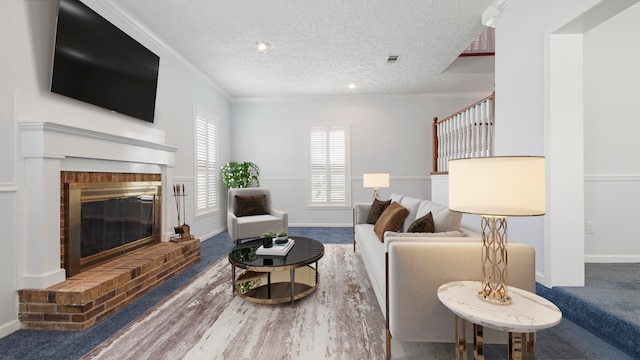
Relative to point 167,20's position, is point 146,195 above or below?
below

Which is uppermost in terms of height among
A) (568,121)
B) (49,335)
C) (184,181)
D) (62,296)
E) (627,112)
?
(627,112)

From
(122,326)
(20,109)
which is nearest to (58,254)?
(122,326)

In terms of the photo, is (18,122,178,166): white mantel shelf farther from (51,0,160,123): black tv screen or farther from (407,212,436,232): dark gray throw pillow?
(407,212,436,232): dark gray throw pillow

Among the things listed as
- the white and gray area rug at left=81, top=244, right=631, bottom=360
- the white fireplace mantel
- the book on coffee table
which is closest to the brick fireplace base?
the white fireplace mantel

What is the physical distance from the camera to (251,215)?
4523 millimetres

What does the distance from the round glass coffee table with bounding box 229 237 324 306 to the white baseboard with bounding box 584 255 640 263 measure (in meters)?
2.71

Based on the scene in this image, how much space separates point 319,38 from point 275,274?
2.92 meters

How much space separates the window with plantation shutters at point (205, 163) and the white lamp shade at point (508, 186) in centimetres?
433

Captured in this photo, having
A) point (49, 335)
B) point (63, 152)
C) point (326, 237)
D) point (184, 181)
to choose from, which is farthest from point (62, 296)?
point (326, 237)

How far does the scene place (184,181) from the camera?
430 cm

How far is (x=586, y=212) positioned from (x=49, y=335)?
4667 mm

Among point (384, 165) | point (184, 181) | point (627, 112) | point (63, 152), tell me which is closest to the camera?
point (63, 152)

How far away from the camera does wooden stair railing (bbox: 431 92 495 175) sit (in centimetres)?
360

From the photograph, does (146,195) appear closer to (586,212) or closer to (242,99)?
(242,99)
